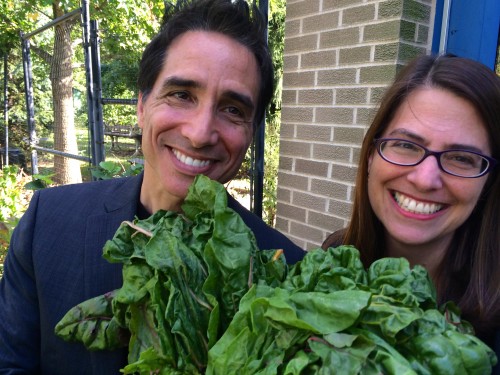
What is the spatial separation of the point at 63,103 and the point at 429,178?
30.8 ft

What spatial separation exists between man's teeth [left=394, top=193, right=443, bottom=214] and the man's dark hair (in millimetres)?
782

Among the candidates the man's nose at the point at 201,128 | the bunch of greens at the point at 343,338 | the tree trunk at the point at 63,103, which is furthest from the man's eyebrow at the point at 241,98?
the tree trunk at the point at 63,103

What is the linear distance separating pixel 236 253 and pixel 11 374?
1.21m

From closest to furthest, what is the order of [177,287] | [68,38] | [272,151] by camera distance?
[177,287]
[272,151]
[68,38]

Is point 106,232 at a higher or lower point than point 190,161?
lower

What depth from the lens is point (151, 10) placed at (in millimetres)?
9539

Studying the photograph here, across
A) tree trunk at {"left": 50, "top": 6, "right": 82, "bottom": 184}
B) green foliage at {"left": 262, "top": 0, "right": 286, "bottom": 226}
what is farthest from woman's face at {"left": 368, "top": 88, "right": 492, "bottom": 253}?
tree trunk at {"left": 50, "top": 6, "right": 82, "bottom": 184}

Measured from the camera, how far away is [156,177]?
1.99 m

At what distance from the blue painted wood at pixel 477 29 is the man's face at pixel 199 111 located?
1799mm

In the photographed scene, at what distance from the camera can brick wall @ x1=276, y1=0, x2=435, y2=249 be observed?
119 inches

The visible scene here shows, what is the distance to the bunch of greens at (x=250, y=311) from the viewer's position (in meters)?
0.97

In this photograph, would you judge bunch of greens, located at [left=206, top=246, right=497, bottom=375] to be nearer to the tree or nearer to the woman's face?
the woman's face

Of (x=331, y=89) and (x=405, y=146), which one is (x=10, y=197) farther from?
(x=405, y=146)

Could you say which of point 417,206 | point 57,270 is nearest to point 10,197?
point 57,270
